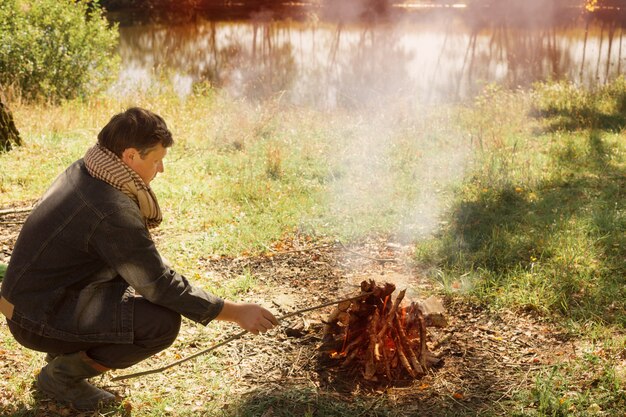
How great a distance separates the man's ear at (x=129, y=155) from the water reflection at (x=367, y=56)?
Answer: 331 inches

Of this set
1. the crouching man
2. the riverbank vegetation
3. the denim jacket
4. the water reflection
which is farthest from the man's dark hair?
the water reflection

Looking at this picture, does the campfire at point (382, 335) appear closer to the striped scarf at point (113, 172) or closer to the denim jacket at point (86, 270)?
the denim jacket at point (86, 270)

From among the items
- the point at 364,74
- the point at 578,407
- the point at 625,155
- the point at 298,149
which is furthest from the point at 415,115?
the point at 578,407

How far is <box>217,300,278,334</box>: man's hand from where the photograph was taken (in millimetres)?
2908

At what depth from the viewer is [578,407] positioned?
3.04 meters

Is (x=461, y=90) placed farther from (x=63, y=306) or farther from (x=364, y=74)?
(x=63, y=306)

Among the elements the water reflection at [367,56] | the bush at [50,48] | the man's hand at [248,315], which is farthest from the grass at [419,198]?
the water reflection at [367,56]

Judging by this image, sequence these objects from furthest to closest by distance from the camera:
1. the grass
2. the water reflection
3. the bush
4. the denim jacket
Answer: the water reflection → the bush → the grass → the denim jacket

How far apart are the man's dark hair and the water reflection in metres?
8.40

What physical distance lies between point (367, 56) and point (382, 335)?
13.3 m

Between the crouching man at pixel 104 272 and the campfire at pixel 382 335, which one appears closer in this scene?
the crouching man at pixel 104 272

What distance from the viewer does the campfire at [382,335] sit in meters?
3.39

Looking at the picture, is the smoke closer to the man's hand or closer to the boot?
the man's hand

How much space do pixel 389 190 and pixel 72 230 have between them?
4114 millimetres
